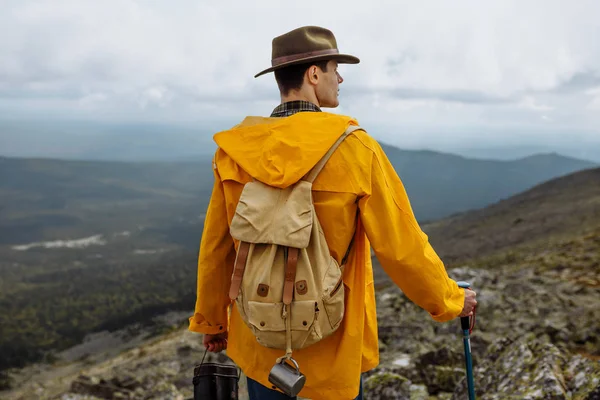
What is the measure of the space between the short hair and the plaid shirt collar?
0.11 metres

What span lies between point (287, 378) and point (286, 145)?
163 centimetres

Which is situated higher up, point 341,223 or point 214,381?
point 341,223

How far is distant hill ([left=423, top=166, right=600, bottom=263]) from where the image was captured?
69.1m

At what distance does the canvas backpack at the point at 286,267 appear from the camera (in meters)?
3.16

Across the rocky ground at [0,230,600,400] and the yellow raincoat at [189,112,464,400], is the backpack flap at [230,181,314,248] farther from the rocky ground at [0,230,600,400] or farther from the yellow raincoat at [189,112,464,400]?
the rocky ground at [0,230,600,400]

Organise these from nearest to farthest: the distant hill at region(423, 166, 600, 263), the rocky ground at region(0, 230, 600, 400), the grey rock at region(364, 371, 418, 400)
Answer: the rocky ground at region(0, 230, 600, 400) → the grey rock at region(364, 371, 418, 400) → the distant hill at region(423, 166, 600, 263)

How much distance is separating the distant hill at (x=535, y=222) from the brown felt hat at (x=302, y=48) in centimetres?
6094

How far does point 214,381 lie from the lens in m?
4.55

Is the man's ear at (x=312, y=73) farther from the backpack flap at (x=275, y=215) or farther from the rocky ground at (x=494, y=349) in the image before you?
the rocky ground at (x=494, y=349)

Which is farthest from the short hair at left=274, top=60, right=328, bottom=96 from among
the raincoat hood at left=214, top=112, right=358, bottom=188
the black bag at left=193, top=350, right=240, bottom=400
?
the black bag at left=193, top=350, right=240, bottom=400

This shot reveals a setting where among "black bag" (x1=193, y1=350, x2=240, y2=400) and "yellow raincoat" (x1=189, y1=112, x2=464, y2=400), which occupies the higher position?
"yellow raincoat" (x1=189, y1=112, x2=464, y2=400)

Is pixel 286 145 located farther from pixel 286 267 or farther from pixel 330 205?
pixel 286 267

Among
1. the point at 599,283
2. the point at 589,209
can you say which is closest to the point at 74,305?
the point at 589,209

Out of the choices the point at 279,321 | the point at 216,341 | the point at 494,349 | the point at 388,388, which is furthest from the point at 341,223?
the point at 494,349
